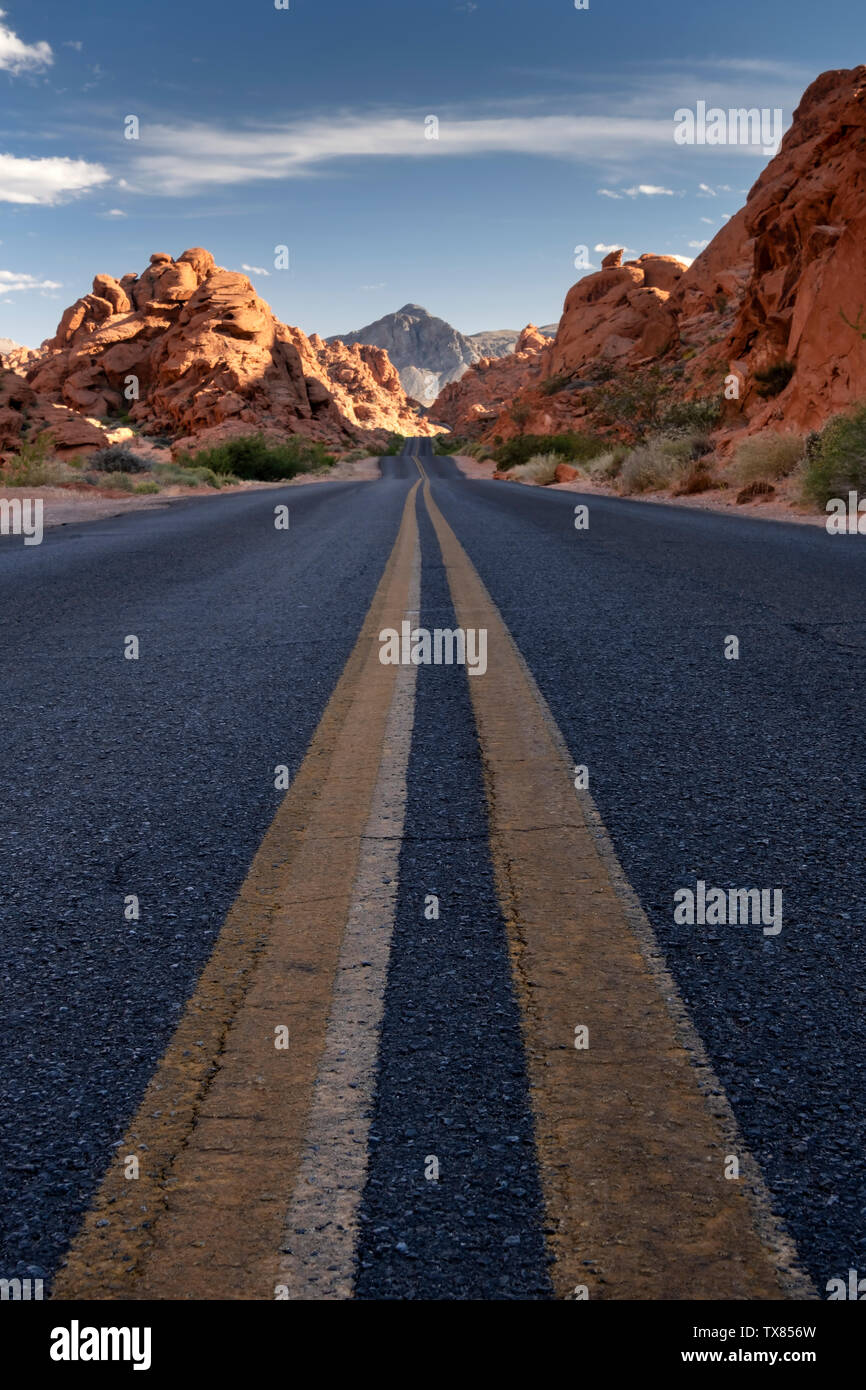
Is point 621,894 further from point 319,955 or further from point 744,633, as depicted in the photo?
point 744,633

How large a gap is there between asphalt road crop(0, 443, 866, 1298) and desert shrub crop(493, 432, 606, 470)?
3604cm

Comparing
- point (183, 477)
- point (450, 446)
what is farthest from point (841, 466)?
point (450, 446)

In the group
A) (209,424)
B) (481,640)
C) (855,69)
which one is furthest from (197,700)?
(209,424)

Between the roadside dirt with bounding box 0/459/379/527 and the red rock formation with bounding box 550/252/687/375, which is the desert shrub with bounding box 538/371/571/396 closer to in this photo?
the red rock formation with bounding box 550/252/687/375

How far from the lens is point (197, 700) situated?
4.33 m

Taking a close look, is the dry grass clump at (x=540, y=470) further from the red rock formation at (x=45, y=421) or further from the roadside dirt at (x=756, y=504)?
the red rock formation at (x=45, y=421)

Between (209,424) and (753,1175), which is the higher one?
(209,424)

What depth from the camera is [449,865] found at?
2525mm

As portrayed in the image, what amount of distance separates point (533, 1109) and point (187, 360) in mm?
76359

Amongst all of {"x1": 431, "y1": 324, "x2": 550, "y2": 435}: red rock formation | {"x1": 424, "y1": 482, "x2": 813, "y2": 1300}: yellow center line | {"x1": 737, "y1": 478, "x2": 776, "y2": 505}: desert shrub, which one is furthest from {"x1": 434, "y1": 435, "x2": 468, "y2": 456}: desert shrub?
{"x1": 424, "y1": 482, "x2": 813, "y2": 1300}: yellow center line

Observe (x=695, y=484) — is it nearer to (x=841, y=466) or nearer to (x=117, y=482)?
(x=841, y=466)

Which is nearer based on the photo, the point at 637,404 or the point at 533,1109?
the point at 533,1109

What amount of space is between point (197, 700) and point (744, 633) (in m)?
3.06

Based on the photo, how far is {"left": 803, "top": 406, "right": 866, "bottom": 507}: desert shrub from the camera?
48.6 ft
